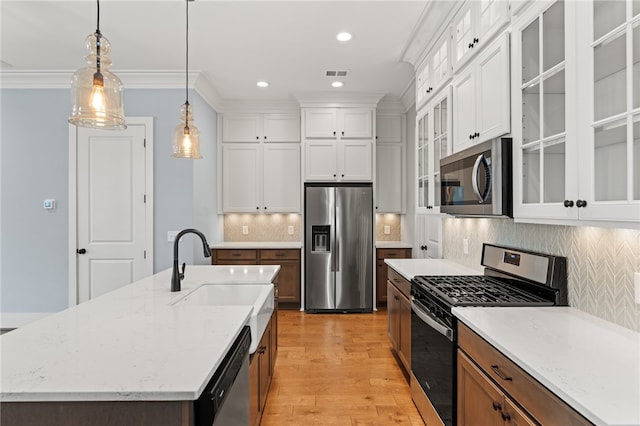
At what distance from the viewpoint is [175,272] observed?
2070mm

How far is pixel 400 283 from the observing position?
9.50 feet

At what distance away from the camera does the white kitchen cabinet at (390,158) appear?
5152 millimetres

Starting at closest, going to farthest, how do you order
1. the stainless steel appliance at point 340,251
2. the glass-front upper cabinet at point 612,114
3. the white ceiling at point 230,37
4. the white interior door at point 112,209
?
the glass-front upper cabinet at point 612,114, the white ceiling at point 230,37, the white interior door at point 112,209, the stainless steel appliance at point 340,251

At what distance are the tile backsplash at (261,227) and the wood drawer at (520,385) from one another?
12.9 feet

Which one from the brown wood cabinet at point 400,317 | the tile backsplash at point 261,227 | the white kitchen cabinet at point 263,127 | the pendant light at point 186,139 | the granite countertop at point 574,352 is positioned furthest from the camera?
the tile backsplash at point 261,227

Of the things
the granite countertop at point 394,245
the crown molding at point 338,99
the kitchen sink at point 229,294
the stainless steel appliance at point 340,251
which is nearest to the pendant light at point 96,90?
the kitchen sink at point 229,294

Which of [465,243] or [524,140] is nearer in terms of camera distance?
[524,140]

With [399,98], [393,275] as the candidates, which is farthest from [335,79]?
[393,275]

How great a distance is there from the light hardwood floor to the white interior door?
1.91m

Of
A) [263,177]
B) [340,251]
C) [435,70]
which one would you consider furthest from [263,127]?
[435,70]

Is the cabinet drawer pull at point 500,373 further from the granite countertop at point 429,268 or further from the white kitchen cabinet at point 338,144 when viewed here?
the white kitchen cabinet at point 338,144

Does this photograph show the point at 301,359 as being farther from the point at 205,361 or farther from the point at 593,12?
the point at 593,12

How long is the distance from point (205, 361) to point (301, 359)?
2.34m

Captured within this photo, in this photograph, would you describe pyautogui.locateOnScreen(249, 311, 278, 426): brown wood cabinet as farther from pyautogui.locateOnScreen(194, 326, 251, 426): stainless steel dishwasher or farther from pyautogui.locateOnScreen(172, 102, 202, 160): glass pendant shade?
pyautogui.locateOnScreen(172, 102, 202, 160): glass pendant shade
